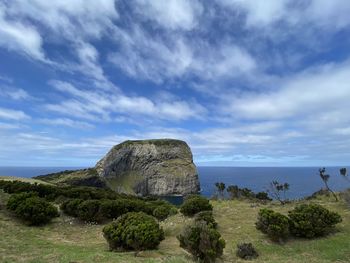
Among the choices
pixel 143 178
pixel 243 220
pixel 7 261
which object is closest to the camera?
pixel 7 261

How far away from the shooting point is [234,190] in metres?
46.9

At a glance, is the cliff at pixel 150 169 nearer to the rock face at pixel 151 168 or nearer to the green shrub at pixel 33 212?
the rock face at pixel 151 168

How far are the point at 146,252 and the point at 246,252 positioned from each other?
5.13m

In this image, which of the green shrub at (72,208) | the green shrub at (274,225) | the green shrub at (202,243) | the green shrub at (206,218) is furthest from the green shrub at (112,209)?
the green shrub at (202,243)

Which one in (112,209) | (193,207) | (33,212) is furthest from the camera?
(112,209)

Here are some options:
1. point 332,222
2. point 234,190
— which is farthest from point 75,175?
point 332,222

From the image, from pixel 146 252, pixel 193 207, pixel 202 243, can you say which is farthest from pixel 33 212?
pixel 202 243

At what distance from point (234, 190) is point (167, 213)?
21.5 meters

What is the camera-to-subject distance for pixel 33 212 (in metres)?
23.4

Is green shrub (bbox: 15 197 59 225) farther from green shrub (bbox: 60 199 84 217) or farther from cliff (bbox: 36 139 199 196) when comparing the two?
cliff (bbox: 36 139 199 196)

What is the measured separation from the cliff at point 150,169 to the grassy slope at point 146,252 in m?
153

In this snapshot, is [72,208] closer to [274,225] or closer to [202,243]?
[202,243]

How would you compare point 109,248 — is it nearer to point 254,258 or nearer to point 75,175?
point 254,258

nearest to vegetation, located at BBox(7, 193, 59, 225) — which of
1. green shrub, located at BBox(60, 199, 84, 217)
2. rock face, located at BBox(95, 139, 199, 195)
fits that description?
green shrub, located at BBox(60, 199, 84, 217)
